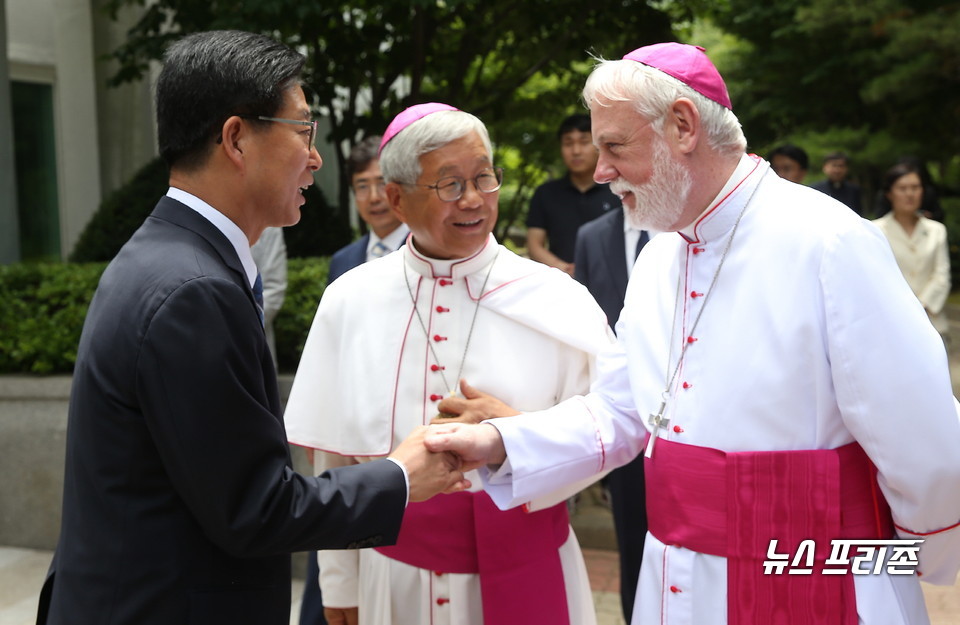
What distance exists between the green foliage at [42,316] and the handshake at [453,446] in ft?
13.8

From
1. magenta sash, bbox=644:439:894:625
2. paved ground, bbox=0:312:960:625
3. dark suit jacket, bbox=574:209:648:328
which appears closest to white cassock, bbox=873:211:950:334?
paved ground, bbox=0:312:960:625

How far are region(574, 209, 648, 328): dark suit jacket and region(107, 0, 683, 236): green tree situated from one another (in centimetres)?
358

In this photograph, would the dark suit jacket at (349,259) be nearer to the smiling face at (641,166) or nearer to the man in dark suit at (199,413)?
the smiling face at (641,166)

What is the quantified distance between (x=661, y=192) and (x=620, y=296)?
7.57 feet

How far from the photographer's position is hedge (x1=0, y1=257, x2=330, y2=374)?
6.36m

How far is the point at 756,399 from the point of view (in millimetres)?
2357

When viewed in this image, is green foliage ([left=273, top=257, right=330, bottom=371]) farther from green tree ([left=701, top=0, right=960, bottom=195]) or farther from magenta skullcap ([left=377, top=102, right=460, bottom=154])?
green tree ([left=701, top=0, right=960, bottom=195])

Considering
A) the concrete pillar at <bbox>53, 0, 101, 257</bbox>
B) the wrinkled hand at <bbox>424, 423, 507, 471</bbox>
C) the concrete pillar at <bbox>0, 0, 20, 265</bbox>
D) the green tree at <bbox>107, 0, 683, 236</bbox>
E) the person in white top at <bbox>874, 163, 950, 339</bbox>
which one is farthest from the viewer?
the concrete pillar at <bbox>53, 0, 101, 257</bbox>

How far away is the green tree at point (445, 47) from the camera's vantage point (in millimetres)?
8555

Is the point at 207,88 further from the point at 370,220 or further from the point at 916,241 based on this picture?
the point at 916,241

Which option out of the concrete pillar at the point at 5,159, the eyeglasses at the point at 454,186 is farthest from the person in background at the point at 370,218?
the concrete pillar at the point at 5,159

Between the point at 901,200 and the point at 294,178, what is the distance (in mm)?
6293

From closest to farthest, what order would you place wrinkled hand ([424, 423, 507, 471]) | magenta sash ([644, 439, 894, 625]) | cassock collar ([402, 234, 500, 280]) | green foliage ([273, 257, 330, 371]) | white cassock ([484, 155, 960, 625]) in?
white cassock ([484, 155, 960, 625]) → magenta sash ([644, 439, 894, 625]) → wrinkled hand ([424, 423, 507, 471]) → cassock collar ([402, 234, 500, 280]) → green foliage ([273, 257, 330, 371])

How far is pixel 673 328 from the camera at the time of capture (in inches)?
104
